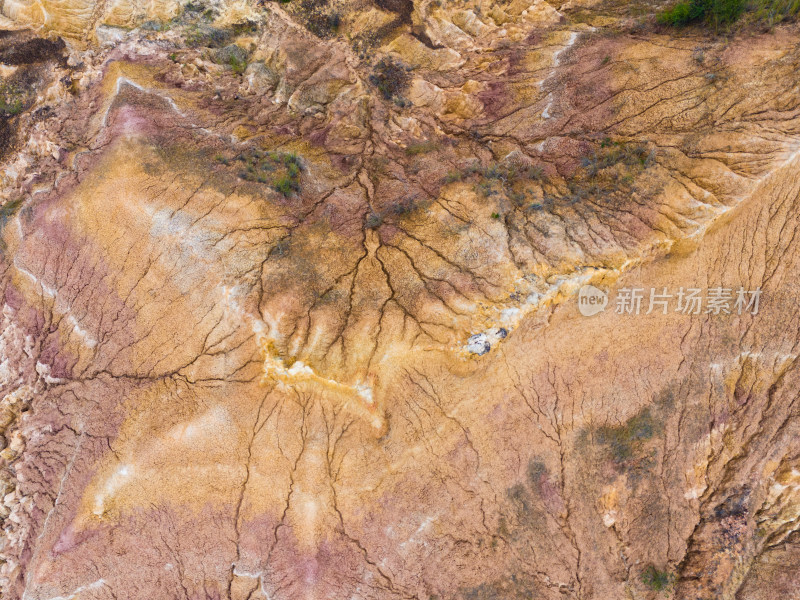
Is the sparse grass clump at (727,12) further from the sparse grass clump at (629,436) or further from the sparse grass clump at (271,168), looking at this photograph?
the sparse grass clump at (271,168)

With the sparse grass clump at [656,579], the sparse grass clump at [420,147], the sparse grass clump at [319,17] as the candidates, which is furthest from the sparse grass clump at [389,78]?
the sparse grass clump at [656,579]

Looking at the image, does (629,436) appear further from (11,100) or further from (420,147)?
(11,100)

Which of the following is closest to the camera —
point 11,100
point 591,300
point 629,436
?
point 591,300

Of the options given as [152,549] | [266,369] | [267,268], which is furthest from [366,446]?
[152,549]

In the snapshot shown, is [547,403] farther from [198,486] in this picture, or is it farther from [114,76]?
[114,76]

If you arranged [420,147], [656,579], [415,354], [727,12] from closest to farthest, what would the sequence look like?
[415,354]
[656,579]
[727,12]
[420,147]

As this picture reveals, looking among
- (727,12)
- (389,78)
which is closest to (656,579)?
(727,12)

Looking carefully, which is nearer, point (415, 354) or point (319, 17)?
point (415, 354)
